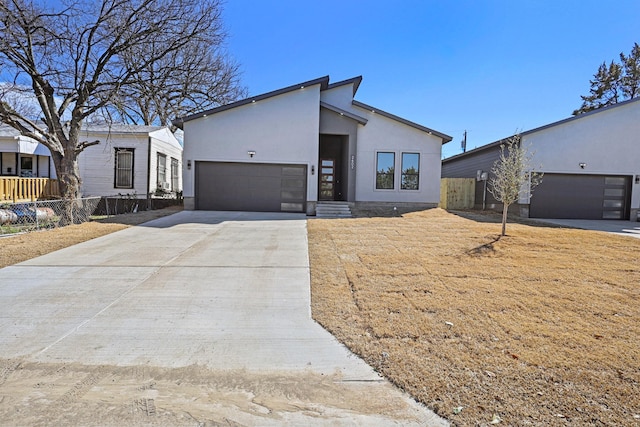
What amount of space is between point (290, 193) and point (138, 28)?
7759 mm

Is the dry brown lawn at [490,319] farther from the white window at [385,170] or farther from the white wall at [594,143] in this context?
the white wall at [594,143]

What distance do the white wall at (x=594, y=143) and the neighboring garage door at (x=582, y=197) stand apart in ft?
1.65

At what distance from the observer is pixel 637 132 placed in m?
16.5

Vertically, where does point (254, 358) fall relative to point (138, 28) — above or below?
below

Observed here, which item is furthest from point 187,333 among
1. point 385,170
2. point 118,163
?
point 118,163

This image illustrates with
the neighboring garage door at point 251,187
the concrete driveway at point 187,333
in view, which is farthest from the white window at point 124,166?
the concrete driveway at point 187,333

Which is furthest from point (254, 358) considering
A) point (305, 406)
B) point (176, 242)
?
point (176, 242)

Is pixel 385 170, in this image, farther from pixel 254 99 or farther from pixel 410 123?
pixel 254 99

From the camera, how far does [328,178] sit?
17.3 metres

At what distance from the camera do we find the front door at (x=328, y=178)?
1728 cm

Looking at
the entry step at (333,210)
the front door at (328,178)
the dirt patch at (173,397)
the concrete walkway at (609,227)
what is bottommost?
Answer: the dirt patch at (173,397)

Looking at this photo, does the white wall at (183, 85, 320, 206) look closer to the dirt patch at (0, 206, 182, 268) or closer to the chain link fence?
the chain link fence

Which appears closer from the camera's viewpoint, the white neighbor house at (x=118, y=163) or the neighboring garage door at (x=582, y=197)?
the neighboring garage door at (x=582, y=197)

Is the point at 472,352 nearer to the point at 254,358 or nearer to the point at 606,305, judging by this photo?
the point at 254,358
